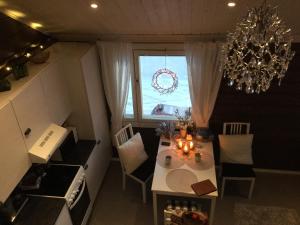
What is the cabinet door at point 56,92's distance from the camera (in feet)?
10.4

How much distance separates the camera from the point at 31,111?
290cm

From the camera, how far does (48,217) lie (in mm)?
2916

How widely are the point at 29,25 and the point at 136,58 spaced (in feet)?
4.49

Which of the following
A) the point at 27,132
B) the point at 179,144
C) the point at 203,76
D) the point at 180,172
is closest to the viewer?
the point at 27,132

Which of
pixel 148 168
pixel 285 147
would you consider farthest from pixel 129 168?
pixel 285 147

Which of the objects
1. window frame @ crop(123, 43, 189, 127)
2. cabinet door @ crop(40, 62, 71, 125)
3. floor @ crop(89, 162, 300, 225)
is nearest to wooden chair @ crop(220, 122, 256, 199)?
floor @ crop(89, 162, 300, 225)

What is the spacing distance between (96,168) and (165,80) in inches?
61.7

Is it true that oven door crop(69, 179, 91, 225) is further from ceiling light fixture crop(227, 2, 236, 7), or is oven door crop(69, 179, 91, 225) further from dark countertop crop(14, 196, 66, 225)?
ceiling light fixture crop(227, 2, 236, 7)

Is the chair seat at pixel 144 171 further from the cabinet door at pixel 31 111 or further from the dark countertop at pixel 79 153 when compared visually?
the cabinet door at pixel 31 111

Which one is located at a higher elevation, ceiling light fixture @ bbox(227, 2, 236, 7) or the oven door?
ceiling light fixture @ bbox(227, 2, 236, 7)

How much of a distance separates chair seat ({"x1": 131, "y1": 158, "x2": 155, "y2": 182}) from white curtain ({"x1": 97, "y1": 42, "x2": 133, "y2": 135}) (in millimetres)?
721

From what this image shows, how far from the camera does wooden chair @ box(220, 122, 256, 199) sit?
13.0 feet

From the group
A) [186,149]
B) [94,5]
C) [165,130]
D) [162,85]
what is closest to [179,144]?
[186,149]

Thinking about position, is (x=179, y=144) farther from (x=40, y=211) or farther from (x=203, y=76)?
(x=40, y=211)
